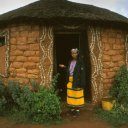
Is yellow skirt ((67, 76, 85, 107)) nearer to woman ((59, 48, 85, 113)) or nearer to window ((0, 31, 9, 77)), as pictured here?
woman ((59, 48, 85, 113))

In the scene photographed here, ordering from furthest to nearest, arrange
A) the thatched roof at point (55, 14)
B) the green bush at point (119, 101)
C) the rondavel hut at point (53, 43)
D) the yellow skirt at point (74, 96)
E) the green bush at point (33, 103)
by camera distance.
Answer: the rondavel hut at point (53, 43) < the thatched roof at point (55, 14) < the yellow skirt at point (74, 96) < the green bush at point (119, 101) < the green bush at point (33, 103)

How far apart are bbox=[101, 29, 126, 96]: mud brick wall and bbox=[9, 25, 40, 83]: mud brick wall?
2133 mm

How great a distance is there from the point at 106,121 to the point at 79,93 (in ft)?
3.44

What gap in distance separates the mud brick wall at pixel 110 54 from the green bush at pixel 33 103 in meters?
1.87

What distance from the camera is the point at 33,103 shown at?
7.14 metres

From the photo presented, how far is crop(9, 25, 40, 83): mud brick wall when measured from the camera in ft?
26.3

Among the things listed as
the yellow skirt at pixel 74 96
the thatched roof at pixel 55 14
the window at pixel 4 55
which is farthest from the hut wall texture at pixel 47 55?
the yellow skirt at pixel 74 96

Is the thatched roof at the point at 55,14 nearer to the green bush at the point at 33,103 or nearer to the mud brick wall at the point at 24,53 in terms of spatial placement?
the mud brick wall at the point at 24,53

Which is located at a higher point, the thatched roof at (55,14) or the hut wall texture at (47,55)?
the thatched roof at (55,14)

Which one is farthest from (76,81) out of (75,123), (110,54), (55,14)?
(55,14)

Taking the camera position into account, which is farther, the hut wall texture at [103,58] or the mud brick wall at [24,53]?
the hut wall texture at [103,58]

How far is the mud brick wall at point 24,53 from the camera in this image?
315 inches

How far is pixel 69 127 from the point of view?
6.66 m

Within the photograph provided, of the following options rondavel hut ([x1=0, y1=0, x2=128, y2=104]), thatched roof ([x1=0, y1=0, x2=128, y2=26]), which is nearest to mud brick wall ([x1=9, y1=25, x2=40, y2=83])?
rondavel hut ([x1=0, y1=0, x2=128, y2=104])
